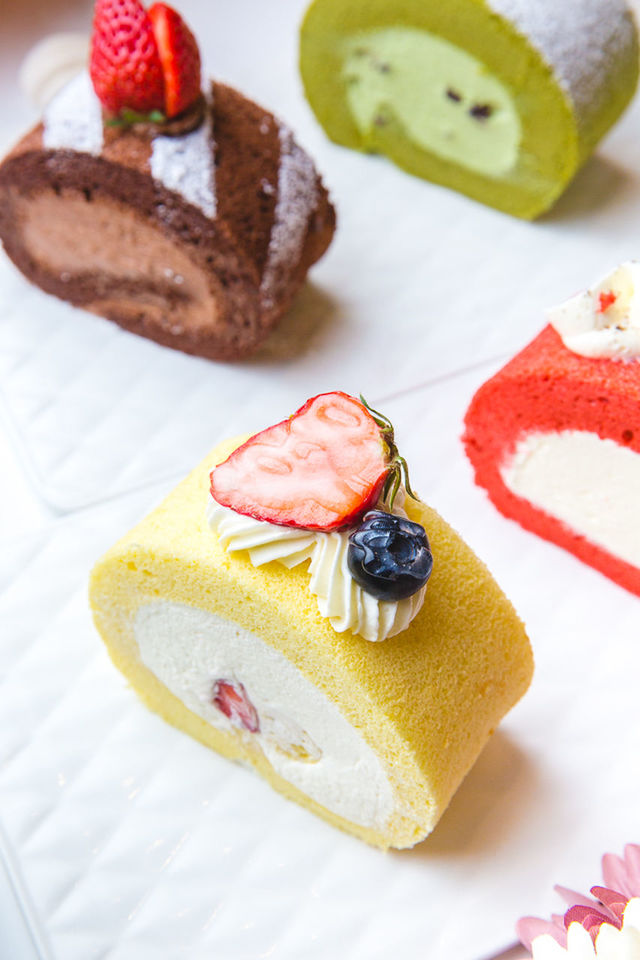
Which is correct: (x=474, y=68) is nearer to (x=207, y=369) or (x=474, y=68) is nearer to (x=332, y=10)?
(x=332, y=10)

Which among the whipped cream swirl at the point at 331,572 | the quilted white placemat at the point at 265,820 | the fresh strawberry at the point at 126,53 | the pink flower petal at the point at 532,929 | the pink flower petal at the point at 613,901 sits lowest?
the quilted white placemat at the point at 265,820

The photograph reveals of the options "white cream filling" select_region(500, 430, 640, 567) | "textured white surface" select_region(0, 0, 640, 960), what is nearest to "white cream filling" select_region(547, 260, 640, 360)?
"white cream filling" select_region(500, 430, 640, 567)

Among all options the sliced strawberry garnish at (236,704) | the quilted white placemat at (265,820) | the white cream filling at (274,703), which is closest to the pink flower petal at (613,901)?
the quilted white placemat at (265,820)

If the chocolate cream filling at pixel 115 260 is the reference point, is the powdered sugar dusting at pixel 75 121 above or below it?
above

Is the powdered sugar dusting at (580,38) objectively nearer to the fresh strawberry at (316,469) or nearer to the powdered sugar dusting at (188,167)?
the powdered sugar dusting at (188,167)

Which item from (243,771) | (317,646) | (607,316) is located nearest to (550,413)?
(607,316)

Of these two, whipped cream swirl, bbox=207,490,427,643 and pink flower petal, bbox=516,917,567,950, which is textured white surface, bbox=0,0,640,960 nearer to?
pink flower petal, bbox=516,917,567,950
